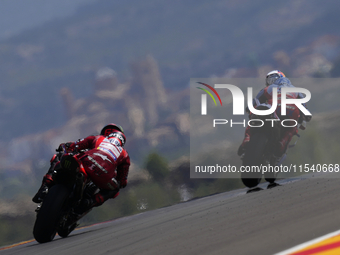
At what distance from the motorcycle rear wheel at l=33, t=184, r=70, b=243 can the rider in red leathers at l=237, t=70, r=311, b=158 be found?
11.3 ft

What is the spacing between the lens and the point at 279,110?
26.2 feet

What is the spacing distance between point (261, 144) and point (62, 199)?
11.5ft

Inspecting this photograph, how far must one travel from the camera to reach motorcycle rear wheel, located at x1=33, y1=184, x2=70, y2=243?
5426 mm

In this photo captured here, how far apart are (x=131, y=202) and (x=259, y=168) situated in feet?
90.7

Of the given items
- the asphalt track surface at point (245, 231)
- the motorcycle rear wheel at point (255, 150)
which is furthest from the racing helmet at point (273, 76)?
the asphalt track surface at point (245, 231)

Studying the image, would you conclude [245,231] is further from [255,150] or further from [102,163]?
[255,150]

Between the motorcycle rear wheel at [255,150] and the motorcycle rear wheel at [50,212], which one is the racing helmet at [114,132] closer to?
the motorcycle rear wheel at [50,212]

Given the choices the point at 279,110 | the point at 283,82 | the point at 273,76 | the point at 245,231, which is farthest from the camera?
the point at 273,76

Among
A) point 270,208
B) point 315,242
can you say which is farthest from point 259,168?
point 315,242

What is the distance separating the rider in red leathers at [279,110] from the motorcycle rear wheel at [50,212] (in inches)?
135

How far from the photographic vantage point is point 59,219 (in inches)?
224

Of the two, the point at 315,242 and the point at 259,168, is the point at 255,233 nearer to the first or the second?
the point at 315,242

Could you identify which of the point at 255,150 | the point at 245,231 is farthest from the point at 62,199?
the point at 255,150

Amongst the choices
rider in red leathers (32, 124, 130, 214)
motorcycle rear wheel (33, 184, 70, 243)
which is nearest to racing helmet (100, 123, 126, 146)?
rider in red leathers (32, 124, 130, 214)
